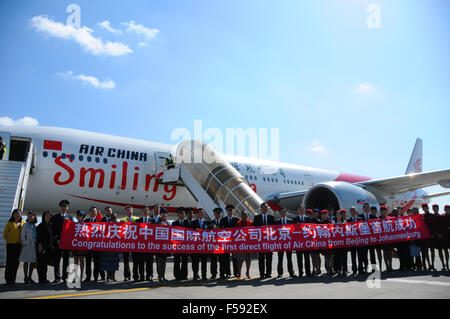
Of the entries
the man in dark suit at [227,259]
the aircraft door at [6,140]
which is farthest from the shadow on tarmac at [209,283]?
the aircraft door at [6,140]

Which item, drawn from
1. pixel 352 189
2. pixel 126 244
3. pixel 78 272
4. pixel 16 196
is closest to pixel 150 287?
pixel 126 244

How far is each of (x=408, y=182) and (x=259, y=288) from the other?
38.9 feet

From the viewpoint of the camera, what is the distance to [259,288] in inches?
233

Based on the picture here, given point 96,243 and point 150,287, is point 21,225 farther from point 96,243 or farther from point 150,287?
point 150,287

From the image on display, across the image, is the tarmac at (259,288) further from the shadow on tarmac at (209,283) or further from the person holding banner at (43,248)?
the person holding banner at (43,248)

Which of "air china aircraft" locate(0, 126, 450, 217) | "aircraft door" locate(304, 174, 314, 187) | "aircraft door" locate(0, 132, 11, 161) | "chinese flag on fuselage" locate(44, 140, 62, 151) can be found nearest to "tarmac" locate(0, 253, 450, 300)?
"air china aircraft" locate(0, 126, 450, 217)

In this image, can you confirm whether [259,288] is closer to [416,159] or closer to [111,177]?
[111,177]

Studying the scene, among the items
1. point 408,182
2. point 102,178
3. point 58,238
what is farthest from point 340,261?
point 408,182

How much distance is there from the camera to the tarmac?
5129 millimetres

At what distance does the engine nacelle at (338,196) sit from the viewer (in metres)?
13.1

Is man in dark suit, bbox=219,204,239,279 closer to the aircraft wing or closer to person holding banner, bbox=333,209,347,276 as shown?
person holding banner, bbox=333,209,347,276

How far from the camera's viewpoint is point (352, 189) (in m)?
13.5

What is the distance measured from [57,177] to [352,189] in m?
10.4

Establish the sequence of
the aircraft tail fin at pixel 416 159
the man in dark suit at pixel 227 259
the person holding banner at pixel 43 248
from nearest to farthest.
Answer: the person holding banner at pixel 43 248, the man in dark suit at pixel 227 259, the aircraft tail fin at pixel 416 159
